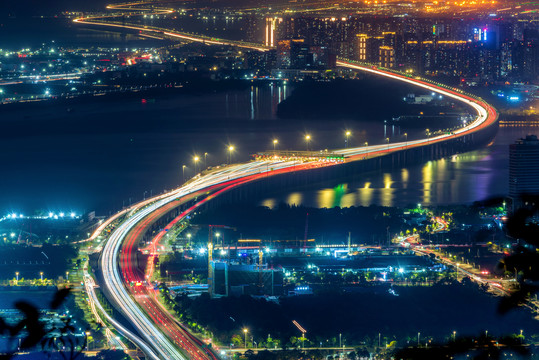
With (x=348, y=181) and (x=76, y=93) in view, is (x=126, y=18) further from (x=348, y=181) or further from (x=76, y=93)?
(x=348, y=181)

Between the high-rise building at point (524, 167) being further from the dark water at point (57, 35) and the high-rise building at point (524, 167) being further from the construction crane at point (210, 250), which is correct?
the dark water at point (57, 35)

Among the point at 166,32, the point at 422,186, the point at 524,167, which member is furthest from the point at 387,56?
the point at 524,167

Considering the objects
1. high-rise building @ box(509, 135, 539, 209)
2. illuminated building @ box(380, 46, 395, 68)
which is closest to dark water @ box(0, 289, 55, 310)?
high-rise building @ box(509, 135, 539, 209)

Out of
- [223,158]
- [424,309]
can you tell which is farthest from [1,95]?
[424,309]

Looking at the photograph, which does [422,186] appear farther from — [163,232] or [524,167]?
[163,232]

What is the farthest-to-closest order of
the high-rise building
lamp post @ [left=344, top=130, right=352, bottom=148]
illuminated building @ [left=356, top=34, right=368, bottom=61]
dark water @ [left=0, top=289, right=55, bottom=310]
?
illuminated building @ [left=356, top=34, right=368, bottom=61] < lamp post @ [left=344, top=130, right=352, bottom=148] < the high-rise building < dark water @ [left=0, top=289, right=55, bottom=310]

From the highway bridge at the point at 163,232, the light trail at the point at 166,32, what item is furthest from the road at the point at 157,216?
the light trail at the point at 166,32

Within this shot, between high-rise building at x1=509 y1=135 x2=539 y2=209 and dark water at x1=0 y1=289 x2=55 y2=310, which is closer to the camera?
dark water at x1=0 y1=289 x2=55 y2=310

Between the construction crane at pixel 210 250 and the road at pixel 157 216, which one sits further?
the construction crane at pixel 210 250

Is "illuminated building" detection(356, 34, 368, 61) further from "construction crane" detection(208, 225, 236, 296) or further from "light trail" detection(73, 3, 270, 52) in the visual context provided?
"construction crane" detection(208, 225, 236, 296)
